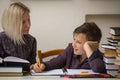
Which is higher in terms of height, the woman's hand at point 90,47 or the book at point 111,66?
the woman's hand at point 90,47

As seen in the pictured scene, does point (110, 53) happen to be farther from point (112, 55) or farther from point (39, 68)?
point (39, 68)

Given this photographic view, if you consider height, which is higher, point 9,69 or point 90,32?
point 90,32

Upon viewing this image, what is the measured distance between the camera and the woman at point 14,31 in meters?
2.05

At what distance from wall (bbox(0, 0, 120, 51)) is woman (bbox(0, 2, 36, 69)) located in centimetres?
79

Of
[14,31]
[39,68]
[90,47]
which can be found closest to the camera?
[39,68]

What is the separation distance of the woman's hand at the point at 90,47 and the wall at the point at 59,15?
1044 millimetres

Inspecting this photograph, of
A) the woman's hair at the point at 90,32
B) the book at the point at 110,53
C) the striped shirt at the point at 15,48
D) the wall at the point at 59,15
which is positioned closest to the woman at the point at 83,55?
the woman's hair at the point at 90,32

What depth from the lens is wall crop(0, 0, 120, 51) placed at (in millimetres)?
2910

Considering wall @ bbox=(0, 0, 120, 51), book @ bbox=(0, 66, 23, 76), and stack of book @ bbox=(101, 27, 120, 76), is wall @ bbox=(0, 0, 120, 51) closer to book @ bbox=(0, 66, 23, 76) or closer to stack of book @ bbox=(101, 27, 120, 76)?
stack of book @ bbox=(101, 27, 120, 76)

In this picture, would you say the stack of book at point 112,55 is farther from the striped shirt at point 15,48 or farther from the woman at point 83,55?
the striped shirt at point 15,48

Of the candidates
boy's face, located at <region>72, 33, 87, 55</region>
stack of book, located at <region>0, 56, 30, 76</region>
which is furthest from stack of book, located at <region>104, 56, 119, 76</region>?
stack of book, located at <region>0, 56, 30, 76</region>

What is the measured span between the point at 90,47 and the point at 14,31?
2.03 feet

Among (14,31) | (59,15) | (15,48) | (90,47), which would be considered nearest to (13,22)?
(14,31)

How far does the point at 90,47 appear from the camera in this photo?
5.92 ft
